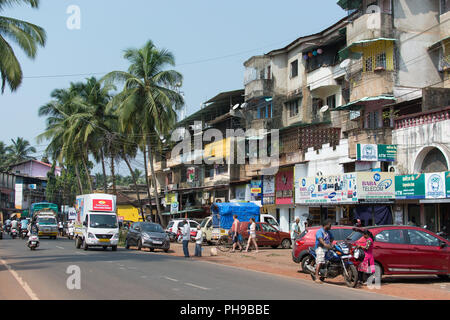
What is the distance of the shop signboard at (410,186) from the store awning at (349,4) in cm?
1245

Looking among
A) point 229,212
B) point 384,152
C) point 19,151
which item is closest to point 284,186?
point 229,212

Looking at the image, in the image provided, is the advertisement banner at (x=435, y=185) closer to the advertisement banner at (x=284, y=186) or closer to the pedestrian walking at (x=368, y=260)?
the pedestrian walking at (x=368, y=260)

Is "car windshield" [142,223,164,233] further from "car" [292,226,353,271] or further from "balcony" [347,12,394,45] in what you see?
"balcony" [347,12,394,45]

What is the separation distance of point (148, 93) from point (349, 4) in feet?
57.0

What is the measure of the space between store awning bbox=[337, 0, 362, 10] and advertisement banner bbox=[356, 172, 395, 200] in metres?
12.0

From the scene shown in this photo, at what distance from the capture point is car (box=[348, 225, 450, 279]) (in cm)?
1500

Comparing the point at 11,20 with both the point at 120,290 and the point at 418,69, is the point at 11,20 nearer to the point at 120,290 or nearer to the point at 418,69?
the point at 120,290

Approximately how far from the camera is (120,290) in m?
12.0

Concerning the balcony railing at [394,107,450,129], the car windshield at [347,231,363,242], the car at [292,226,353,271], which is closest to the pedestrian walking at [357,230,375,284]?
the car windshield at [347,231,363,242]

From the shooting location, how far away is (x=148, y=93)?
1629 inches

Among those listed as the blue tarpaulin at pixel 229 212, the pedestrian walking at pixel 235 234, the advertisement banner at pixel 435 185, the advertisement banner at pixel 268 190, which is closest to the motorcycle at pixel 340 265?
the advertisement banner at pixel 435 185

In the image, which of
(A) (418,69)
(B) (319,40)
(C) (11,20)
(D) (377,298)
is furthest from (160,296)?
(B) (319,40)

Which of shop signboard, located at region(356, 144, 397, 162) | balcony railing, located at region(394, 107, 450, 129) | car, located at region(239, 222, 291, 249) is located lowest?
car, located at region(239, 222, 291, 249)

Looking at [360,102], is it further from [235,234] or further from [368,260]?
[368,260]
